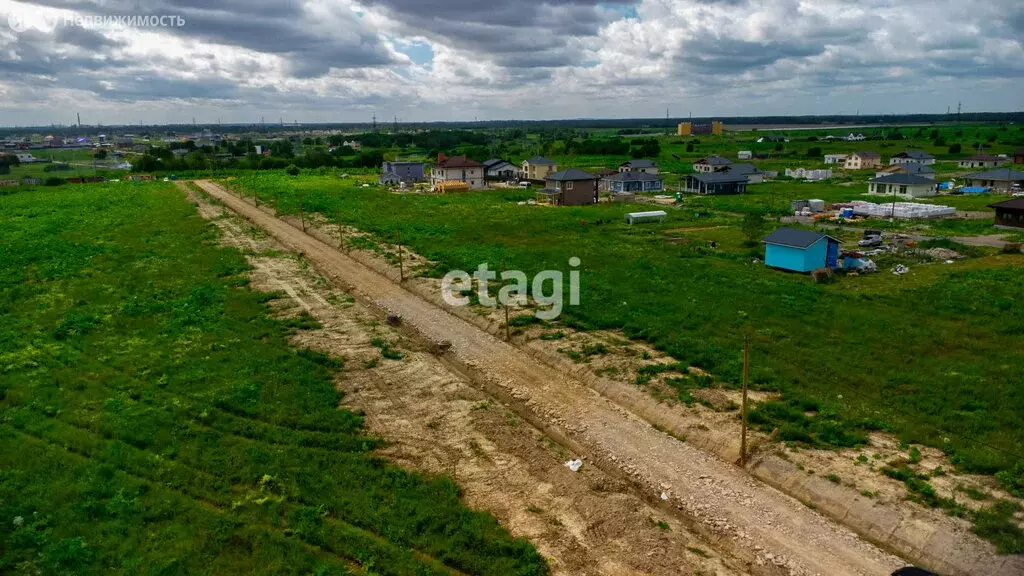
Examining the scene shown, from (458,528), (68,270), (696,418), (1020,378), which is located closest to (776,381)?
(696,418)

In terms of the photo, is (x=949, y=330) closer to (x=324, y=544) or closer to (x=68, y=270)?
(x=324, y=544)

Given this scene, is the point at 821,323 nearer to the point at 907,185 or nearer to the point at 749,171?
the point at 907,185

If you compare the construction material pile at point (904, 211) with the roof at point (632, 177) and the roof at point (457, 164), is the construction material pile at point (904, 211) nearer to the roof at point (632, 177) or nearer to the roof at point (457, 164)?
the roof at point (632, 177)

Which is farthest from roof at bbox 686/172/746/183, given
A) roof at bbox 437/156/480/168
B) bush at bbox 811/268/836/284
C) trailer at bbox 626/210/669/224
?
bush at bbox 811/268/836/284

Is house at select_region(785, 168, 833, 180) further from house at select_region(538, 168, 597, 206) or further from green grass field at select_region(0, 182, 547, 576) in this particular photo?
green grass field at select_region(0, 182, 547, 576)

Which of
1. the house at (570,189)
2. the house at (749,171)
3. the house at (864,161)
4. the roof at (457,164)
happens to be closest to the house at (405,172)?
the roof at (457,164)
